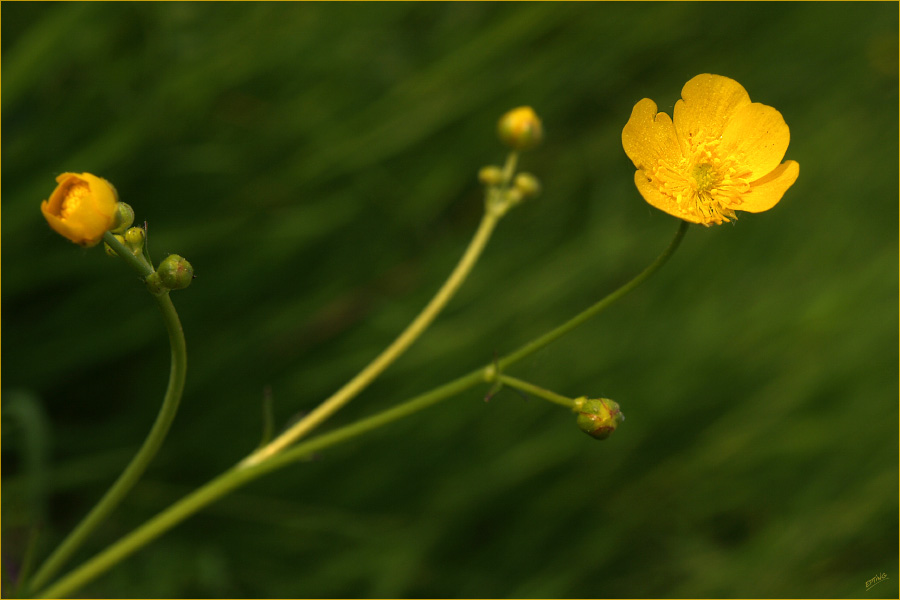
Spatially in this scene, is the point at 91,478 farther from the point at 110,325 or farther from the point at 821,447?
the point at 821,447

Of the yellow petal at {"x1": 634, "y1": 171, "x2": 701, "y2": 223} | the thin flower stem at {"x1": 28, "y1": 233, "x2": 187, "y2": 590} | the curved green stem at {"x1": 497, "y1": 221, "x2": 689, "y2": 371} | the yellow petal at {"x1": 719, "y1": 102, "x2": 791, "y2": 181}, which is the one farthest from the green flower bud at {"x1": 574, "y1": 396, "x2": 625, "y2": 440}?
the thin flower stem at {"x1": 28, "y1": 233, "x2": 187, "y2": 590}

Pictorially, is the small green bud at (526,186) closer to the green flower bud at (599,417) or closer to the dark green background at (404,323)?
the green flower bud at (599,417)

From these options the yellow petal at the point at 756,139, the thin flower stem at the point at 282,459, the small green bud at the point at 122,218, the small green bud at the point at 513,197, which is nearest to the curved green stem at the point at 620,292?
the thin flower stem at the point at 282,459

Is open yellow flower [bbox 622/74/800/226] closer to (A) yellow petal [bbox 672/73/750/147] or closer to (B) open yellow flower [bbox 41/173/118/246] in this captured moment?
(A) yellow petal [bbox 672/73/750/147]

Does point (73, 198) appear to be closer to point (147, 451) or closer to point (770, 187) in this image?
point (147, 451)

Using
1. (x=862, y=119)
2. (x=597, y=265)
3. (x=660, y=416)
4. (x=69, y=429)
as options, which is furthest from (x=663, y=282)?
(x=69, y=429)

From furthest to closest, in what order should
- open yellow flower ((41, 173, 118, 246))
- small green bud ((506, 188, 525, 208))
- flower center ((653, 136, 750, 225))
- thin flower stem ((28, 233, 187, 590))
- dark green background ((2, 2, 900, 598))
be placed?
1. dark green background ((2, 2, 900, 598))
2. small green bud ((506, 188, 525, 208))
3. flower center ((653, 136, 750, 225))
4. thin flower stem ((28, 233, 187, 590))
5. open yellow flower ((41, 173, 118, 246))
